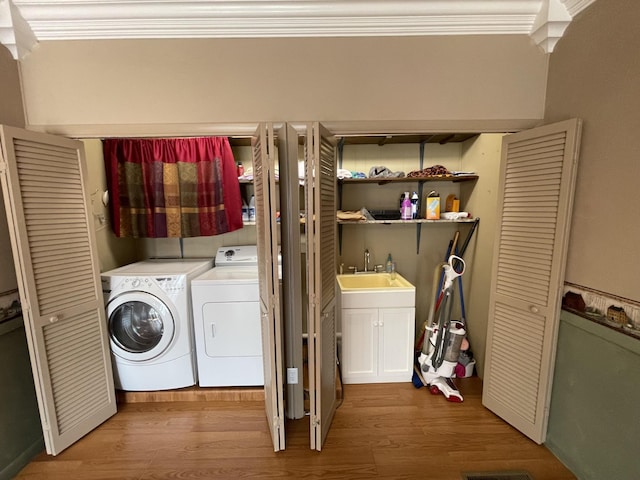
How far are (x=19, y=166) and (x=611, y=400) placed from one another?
328 centimetres

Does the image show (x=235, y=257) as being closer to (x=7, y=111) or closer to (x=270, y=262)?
(x=270, y=262)

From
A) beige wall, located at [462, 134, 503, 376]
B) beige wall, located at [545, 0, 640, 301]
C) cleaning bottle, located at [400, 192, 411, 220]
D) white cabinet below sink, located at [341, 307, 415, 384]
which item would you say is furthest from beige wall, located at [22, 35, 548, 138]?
white cabinet below sink, located at [341, 307, 415, 384]

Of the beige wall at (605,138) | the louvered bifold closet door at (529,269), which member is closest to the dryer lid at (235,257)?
the louvered bifold closet door at (529,269)

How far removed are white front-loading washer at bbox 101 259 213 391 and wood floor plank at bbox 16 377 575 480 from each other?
21 cm

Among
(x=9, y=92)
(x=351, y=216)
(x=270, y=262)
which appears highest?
(x=9, y=92)

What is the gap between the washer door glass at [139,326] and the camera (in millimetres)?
2041

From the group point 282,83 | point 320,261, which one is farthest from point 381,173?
point 320,261

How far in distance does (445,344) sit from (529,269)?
0.90 metres

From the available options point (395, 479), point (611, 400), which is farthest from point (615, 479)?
point (395, 479)

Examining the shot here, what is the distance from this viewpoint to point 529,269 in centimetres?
165

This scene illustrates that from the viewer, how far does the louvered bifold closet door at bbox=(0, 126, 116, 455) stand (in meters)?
1.46

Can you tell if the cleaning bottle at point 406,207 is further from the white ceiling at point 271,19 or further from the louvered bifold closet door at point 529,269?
the white ceiling at point 271,19

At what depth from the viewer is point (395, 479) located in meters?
1.52

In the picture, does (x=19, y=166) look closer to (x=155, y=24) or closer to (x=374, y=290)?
(x=155, y=24)
